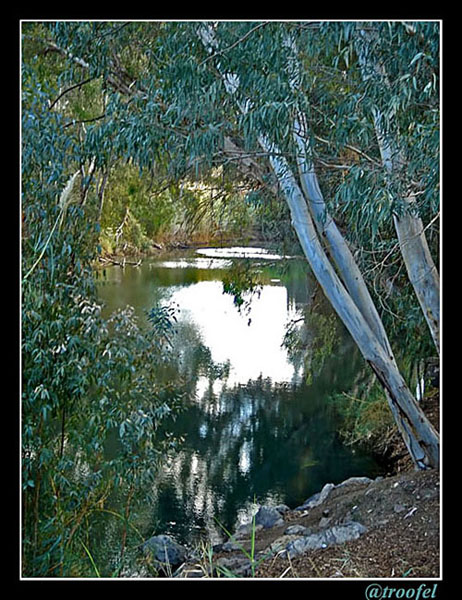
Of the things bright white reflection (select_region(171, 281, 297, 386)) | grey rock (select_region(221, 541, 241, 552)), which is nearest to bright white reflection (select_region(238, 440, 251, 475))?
bright white reflection (select_region(171, 281, 297, 386))

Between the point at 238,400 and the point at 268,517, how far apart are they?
252 centimetres

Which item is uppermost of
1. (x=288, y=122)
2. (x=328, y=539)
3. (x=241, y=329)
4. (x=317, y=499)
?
(x=288, y=122)

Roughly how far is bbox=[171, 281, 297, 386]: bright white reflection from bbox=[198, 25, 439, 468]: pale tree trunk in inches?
144

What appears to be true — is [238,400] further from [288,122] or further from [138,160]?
[288,122]

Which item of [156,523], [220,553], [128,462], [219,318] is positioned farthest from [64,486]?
[219,318]

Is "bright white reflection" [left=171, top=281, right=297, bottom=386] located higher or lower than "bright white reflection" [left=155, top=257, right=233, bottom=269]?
lower

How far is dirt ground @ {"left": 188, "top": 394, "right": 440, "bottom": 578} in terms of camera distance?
2785mm

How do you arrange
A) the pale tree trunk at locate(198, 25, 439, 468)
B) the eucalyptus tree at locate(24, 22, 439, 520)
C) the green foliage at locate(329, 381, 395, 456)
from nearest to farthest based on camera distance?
the eucalyptus tree at locate(24, 22, 439, 520) → the pale tree trunk at locate(198, 25, 439, 468) → the green foliage at locate(329, 381, 395, 456)

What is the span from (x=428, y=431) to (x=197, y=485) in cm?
221

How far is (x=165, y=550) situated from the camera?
168 inches

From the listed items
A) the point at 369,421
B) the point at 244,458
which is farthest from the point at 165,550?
the point at 369,421

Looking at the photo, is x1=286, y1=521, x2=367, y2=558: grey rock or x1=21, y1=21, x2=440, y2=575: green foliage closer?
x1=21, y1=21, x2=440, y2=575: green foliage

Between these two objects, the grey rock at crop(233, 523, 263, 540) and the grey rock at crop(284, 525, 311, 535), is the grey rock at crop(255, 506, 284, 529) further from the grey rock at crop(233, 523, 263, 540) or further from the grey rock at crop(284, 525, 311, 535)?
the grey rock at crop(284, 525, 311, 535)
